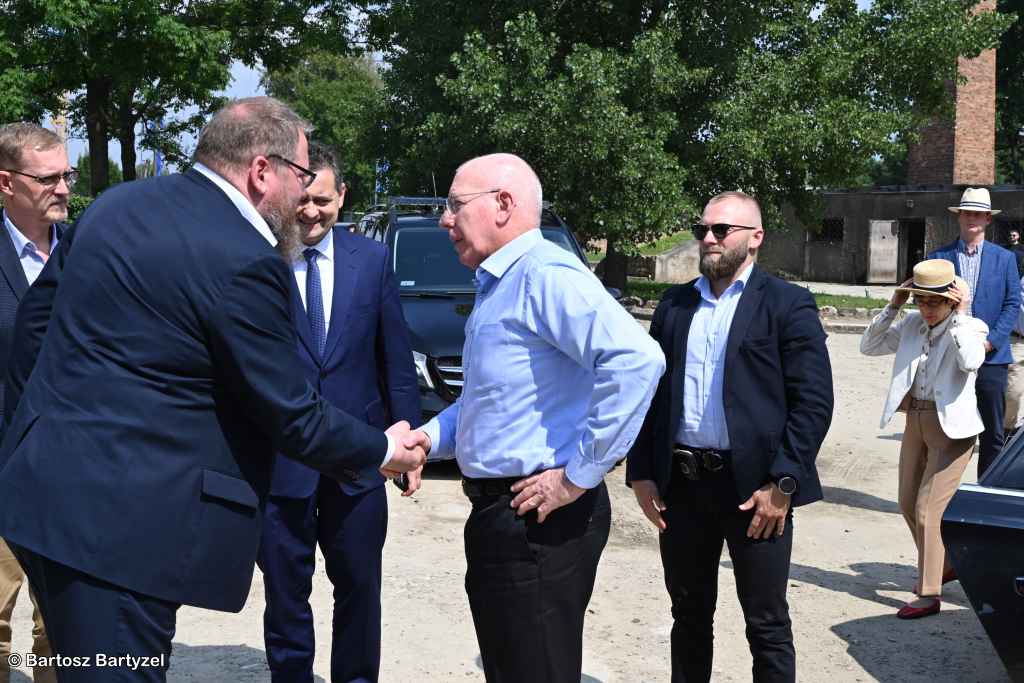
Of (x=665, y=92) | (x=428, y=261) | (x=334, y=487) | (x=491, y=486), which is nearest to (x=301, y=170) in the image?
(x=491, y=486)

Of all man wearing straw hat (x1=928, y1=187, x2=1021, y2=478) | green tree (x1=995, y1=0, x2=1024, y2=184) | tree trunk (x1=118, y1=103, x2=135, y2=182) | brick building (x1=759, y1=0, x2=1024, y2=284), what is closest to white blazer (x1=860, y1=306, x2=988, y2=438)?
man wearing straw hat (x1=928, y1=187, x2=1021, y2=478)

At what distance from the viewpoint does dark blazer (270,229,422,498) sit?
447cm

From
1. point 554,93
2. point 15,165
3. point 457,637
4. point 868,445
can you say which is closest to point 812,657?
point 457,637

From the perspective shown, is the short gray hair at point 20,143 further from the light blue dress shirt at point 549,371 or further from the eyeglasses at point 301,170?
the light blue dress shirt at point 549,371

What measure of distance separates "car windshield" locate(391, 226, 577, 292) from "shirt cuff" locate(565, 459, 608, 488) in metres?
6.71

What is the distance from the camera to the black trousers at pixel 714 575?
4.16 metres

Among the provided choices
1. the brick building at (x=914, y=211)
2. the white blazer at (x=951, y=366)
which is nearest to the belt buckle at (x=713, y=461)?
the white blazer at (x=951, y=366)

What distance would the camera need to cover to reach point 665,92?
22.6m

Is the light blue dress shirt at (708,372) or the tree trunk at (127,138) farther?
the tree trunk at (127,138)

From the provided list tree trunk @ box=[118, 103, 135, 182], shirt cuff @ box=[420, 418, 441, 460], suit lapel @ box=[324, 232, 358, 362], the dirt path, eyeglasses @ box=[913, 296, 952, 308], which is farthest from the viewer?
tree trunk @ box=[118, 103, 135, 182]

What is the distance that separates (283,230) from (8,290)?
1.79 meters

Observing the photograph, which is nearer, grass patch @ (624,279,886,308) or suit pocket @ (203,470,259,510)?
suit pocket @ (203,470,259,510)

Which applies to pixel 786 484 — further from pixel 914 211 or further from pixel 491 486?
pixel 914 211

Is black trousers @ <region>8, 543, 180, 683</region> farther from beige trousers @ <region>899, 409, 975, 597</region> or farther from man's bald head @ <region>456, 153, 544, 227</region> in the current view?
beige trousers @ <region>899, 409, 975, 597</region>
